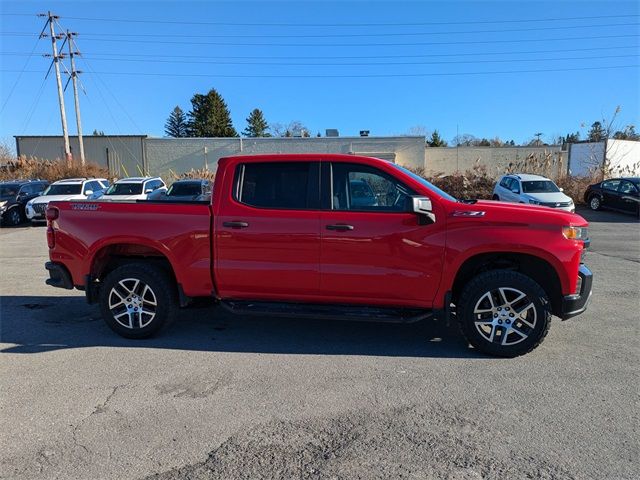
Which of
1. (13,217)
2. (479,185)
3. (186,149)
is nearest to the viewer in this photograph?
(13,217)

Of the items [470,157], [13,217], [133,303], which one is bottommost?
[13,217]

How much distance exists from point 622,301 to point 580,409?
3844 mm

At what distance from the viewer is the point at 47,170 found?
109 feet

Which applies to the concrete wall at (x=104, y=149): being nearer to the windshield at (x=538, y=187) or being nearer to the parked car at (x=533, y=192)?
the parked car at (x=533, y=192)

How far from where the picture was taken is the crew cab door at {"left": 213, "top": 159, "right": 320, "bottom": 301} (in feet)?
15.5

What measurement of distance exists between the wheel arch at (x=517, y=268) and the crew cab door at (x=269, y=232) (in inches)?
58.4

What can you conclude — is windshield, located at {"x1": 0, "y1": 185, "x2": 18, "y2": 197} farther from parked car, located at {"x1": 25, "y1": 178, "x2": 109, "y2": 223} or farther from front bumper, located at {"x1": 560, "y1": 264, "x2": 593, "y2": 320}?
front bumper, located at {"x1": 560, "y1": 264, "x2": 593, "y2": 320}

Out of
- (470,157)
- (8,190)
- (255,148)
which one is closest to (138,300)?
(8,190)

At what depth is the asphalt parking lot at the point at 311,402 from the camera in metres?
2.96

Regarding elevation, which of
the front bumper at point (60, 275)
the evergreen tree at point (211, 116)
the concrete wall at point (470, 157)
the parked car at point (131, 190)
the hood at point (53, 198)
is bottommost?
the front bumper at point (60, 275)

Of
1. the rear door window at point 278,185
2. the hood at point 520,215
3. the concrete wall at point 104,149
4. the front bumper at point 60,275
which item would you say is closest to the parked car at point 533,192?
the hood at point 520,215

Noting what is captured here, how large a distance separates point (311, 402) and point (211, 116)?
7506cm

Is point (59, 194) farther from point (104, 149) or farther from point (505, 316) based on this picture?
point (104, 149)

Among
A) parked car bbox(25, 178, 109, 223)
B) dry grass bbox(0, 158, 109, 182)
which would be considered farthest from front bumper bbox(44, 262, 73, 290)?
dry grass bbox(0, 158, 109, 182)
